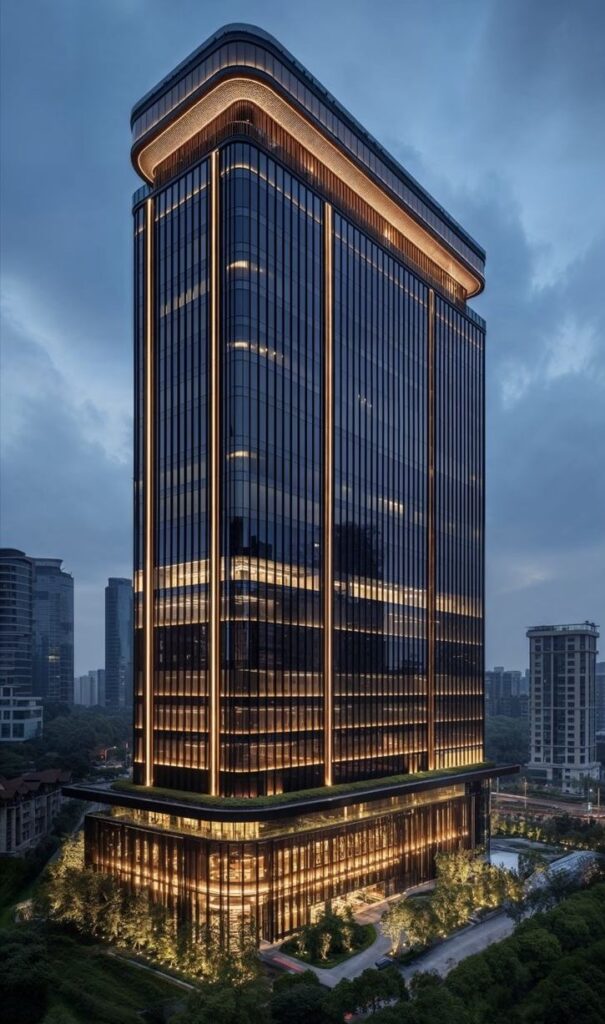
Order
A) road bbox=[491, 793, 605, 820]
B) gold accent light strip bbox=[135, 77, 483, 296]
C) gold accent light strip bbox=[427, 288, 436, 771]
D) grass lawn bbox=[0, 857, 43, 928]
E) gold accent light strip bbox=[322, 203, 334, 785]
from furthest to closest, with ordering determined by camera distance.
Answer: road bbox=[491, 793, 605, 820], gold accent light strip bbox=[427, 288, 436, 771], grass lawn bbox=[0, 857, 43, 928], gold accent light strip bbox=[322, 203, 334, 785], gold accent light strip bbox=[135, 77, 483, 296]

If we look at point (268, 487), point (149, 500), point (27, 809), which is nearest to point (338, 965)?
point (268, 487)

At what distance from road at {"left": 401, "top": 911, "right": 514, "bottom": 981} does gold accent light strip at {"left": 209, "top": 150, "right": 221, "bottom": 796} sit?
25154mm

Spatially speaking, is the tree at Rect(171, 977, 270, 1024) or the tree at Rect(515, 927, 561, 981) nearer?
the tree at Rect(171, 977, 270, 1024)

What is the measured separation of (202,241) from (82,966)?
73250 mm

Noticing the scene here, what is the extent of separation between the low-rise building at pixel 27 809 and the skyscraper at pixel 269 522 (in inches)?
1304

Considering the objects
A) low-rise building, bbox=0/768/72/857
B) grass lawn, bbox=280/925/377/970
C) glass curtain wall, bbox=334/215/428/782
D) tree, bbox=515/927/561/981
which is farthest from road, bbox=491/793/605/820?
tree, bbox=515/927/561/981

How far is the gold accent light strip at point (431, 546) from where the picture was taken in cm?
11756

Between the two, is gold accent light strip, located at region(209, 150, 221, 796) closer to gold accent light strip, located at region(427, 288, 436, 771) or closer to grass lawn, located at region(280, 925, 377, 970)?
grass lawn, located at region(280, 925, 377, 970)

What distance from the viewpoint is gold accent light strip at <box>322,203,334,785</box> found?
304 feet

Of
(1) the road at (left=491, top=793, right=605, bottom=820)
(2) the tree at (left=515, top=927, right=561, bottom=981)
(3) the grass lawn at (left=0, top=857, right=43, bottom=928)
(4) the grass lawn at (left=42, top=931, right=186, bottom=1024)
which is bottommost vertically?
(1) the road at (left=491, top=793, right=605, bottom=820)

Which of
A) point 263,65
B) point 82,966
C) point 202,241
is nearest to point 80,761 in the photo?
point 82,966

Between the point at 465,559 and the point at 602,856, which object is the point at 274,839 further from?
the point at 465,559

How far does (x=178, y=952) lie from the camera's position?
6812 centimetres

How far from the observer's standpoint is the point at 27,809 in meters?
122
